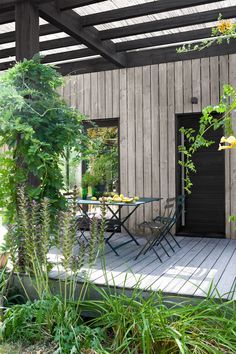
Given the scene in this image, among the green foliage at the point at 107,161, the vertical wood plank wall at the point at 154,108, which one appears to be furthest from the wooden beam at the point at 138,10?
the green foliage at the point at 107,161

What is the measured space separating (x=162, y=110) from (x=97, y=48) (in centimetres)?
157

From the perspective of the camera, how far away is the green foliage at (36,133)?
3.33 meters

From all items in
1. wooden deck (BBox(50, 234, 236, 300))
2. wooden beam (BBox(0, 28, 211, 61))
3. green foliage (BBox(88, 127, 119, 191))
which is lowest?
wooden deck (BBox(50, 234, 236, 300))

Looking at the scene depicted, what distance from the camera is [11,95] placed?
321 cm

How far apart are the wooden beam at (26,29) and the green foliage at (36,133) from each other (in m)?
0.41

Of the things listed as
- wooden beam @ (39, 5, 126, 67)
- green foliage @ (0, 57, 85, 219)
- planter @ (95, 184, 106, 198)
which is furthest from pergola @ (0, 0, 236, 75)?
planter @ (95, 184, 106, 198)

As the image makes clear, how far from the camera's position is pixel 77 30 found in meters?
4.77

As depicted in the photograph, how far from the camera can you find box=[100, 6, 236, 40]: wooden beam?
4.65 meters

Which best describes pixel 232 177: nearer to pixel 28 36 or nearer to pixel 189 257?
pixel 189 257

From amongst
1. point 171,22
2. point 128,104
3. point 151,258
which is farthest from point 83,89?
point 151,258

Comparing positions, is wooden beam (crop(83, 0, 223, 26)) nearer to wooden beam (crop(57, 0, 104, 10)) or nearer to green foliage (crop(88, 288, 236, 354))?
wooden beam (crop(57, 0, 104, 10))

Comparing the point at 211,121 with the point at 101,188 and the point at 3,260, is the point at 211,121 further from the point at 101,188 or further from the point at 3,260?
the point at 101,188

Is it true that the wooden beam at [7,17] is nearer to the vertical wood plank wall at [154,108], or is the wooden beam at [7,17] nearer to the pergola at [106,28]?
the pergola at [106,28]

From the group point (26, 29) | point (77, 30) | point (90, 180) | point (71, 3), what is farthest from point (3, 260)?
point (90, 180)
